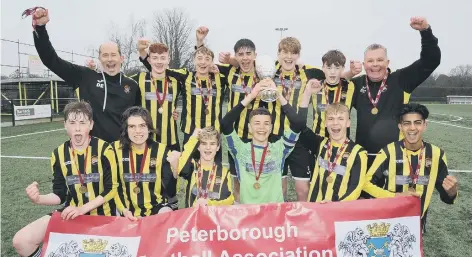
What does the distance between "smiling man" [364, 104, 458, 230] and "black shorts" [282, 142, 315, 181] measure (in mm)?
951

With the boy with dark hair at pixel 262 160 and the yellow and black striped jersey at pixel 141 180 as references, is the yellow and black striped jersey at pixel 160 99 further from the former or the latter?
the boy with dark hair at pixel 262 160

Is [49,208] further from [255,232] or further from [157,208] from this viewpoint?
[255,232]

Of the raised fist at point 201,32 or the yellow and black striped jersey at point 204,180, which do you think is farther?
the raised fist at point 201,32

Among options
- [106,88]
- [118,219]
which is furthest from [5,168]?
[118,219]

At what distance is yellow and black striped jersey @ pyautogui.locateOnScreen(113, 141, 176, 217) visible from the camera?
3529mm

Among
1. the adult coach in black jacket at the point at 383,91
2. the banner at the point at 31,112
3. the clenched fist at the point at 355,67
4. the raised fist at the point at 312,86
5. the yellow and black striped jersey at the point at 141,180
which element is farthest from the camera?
the banner at the point at 31,112

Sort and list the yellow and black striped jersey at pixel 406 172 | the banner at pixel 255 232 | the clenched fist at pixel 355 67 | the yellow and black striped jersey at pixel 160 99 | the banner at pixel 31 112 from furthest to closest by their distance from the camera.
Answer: the banner at pixel 31 112
the yellow and black striped jersey at pixel 160 99
the clenched fist at pixel 355 67
the yellow and black striped jersey at pixel 406 172
the banner at pixel 255 232

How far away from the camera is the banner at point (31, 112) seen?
16.4 m

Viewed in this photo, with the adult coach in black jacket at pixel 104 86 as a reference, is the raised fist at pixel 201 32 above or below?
above

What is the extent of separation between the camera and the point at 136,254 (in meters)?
2.90

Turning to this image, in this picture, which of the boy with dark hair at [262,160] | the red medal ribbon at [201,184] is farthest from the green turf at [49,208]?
the red medal ribbon at [201,184]

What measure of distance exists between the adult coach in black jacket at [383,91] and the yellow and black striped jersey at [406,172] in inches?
15.3

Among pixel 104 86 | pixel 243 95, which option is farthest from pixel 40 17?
pixel 243 95

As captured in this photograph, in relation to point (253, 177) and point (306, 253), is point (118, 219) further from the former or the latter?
point (306, 253)
